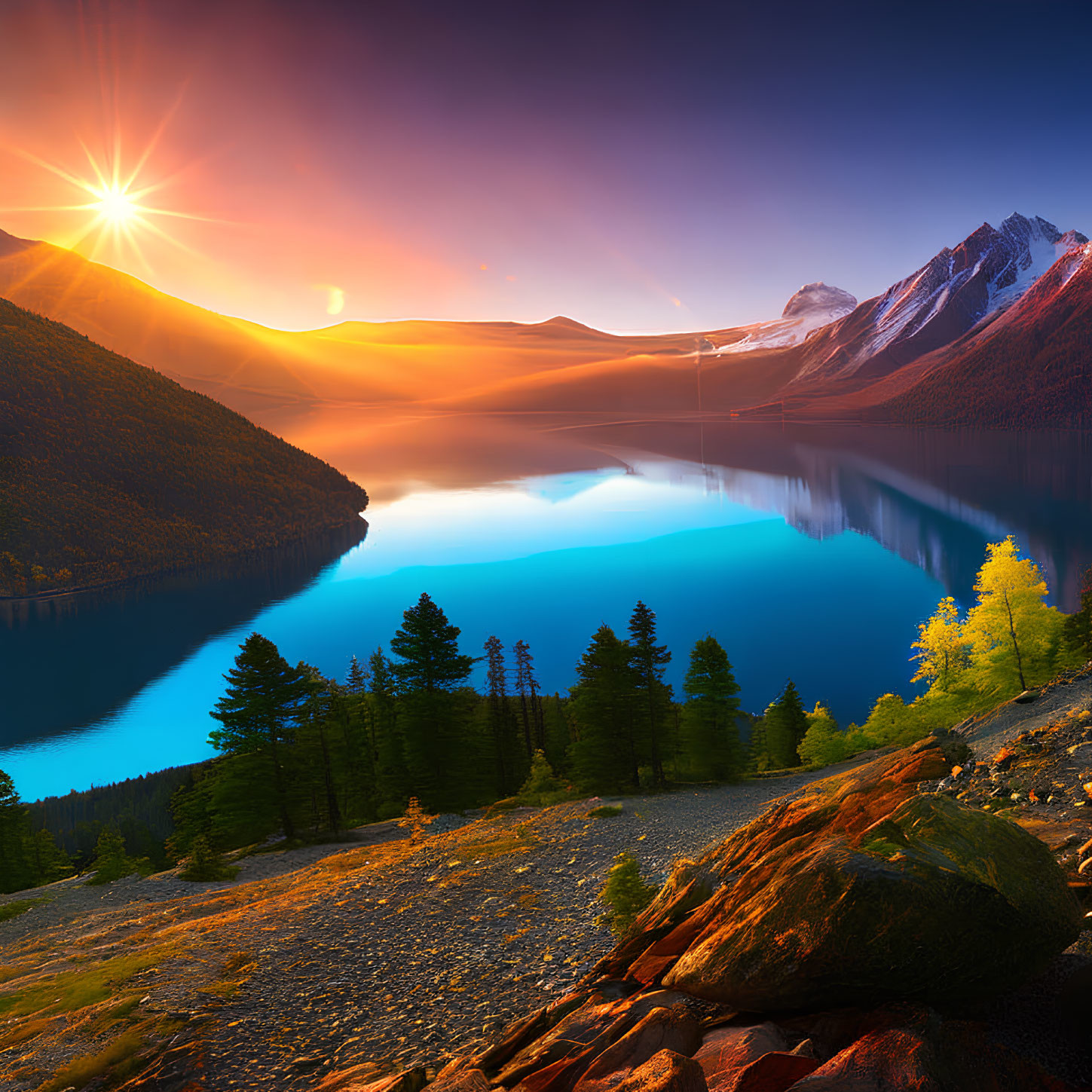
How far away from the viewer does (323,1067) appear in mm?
11969

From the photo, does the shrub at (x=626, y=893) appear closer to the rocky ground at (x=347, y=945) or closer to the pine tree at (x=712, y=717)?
the rocky ground at (x=347, y=945)

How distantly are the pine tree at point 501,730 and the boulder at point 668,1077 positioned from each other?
4195cm

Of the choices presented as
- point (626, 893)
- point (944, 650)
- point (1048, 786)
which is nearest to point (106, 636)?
point (944, 650)

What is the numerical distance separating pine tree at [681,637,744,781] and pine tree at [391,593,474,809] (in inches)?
579

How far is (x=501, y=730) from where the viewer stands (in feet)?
159

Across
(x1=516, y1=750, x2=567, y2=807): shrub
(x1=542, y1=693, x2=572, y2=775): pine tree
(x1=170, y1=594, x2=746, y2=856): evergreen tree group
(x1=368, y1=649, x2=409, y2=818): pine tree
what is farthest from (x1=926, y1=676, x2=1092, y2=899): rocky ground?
(x1=542, y1=693, x2=572, y2=775): pine tree

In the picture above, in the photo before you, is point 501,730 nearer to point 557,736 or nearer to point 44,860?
point 557,736

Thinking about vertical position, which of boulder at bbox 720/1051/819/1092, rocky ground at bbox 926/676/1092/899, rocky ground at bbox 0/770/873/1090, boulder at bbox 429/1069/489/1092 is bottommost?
rocky ground at bbox 0/770/873/1090

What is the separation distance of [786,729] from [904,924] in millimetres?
53124

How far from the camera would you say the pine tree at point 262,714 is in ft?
113

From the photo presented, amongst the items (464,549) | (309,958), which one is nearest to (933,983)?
(309,958)

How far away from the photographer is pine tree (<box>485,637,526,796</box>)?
47906mm

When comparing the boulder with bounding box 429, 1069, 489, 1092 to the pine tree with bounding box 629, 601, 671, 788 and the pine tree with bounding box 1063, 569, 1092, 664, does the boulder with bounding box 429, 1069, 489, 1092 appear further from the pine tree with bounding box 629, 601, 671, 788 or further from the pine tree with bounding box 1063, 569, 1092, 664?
the pine tree with bounding box 1063, 569, 1092, 664

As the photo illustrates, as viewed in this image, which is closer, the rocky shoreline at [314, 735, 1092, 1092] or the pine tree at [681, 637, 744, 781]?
the rocky shoreline at [314, 735, 1092, 1092]
